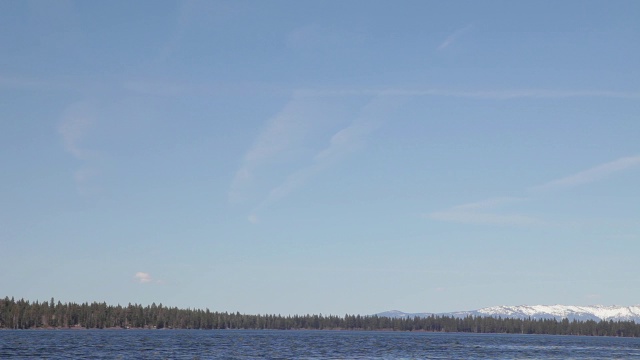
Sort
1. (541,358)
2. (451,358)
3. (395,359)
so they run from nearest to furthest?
1. (395,359)
2. (451,358)
3. (541,358)

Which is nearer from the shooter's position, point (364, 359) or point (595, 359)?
point (364, 359)

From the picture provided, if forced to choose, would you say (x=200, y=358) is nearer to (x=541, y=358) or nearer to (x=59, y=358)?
(x=59, y=358)

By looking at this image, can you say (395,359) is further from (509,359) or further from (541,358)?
(541,358)

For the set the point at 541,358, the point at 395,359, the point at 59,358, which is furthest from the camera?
the point at 541,358

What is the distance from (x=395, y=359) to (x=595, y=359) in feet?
143

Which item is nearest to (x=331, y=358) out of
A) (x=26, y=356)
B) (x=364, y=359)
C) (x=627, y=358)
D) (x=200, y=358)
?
(x=364, y=359)

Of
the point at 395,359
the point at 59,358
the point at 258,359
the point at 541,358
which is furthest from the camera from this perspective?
→ the point at 541,358

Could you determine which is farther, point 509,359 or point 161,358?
point 509,359

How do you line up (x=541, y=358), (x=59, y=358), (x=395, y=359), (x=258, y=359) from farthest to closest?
(x=541, y=358)
(x=395, y=359)
(x=258, y=359)
(x=59, y=358)

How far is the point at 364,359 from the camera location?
126 m

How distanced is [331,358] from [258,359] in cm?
1253

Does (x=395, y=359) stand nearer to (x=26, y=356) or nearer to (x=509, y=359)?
(x=509, y=359)

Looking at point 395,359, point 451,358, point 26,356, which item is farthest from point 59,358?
point 451,358

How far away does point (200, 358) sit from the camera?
394 feet
